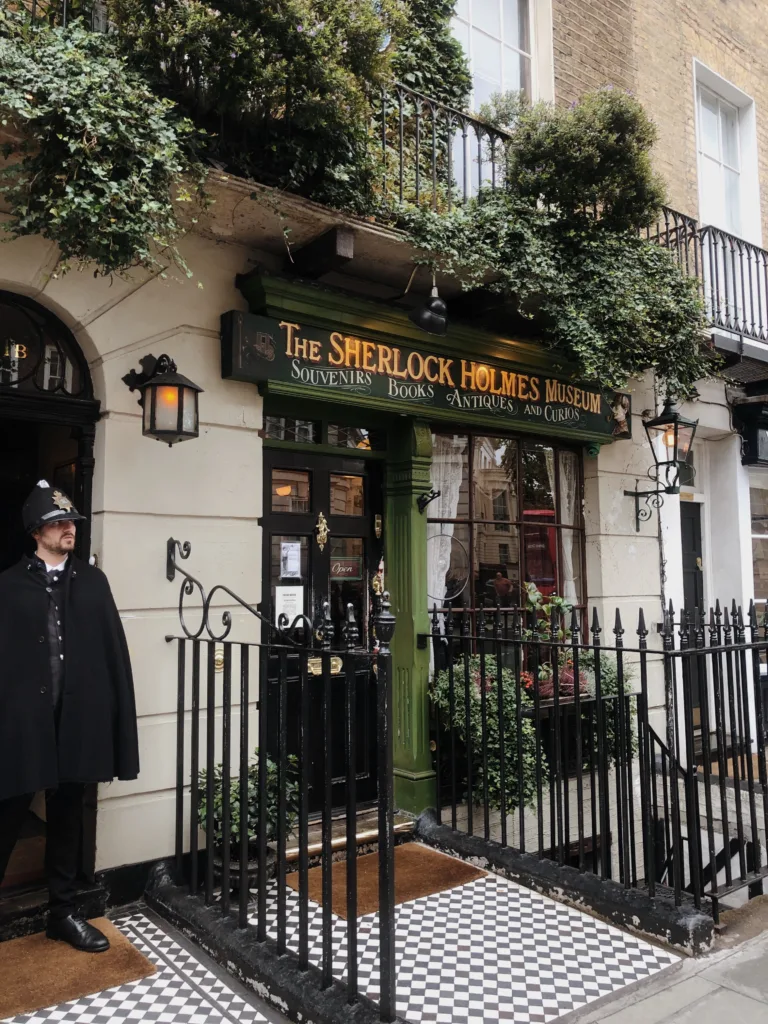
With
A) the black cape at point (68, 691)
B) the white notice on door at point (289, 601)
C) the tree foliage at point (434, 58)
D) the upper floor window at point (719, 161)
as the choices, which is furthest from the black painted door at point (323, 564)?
the upper floor window at point (719, 161)

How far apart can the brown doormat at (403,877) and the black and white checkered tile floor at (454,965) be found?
0.32 feet

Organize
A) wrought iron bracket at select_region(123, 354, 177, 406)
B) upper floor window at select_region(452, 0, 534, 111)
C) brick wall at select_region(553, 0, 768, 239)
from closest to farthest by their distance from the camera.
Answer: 1. wrought iron bracket at select_region(123, 354, 177, 406)
2. upper floor window at select_region(452, 0, 534, 111)
3. brick wall at select_region(553, 0, 768, 239)

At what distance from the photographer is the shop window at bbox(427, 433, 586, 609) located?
5.89 meters

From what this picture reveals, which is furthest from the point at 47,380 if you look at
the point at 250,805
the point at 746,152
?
the point at 746,152

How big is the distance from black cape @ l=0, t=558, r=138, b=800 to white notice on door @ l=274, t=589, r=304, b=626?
145cm

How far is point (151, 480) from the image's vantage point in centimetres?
425

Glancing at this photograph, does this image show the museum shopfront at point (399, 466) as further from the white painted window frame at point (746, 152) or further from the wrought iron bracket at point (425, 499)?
the white painted window frame at point (746, 152)

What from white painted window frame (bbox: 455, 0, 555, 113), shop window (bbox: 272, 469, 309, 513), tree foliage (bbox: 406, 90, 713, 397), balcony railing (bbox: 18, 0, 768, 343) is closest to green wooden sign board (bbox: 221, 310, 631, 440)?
tree foliage (bbox: 406, 90, 713, 397)

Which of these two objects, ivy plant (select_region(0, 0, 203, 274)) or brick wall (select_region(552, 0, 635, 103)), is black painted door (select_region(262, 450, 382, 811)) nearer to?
ivy plant (select_region(0, 0, 203, 274))

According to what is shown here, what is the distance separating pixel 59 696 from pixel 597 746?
10.5 ft

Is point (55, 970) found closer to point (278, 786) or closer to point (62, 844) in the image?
point (62, 844)

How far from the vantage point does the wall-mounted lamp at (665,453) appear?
665 cm

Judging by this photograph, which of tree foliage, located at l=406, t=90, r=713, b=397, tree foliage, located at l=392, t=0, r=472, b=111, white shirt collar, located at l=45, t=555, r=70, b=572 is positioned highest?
tree foliage, located at l=392, t=0, r=472, b=111

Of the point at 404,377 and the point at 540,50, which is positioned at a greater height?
the point at 540,50
